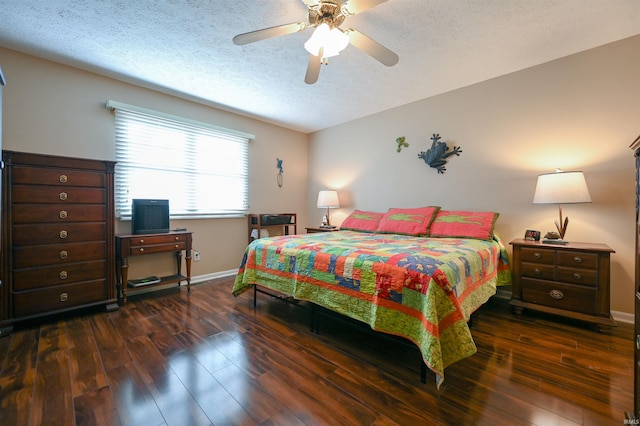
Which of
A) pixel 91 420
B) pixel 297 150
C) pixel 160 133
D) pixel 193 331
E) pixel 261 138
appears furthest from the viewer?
pixel 297 150

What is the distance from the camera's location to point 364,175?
429cm

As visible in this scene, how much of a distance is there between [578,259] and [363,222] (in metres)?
2.14

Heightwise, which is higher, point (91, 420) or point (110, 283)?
point (110, 283)

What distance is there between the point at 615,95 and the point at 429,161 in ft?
5.53

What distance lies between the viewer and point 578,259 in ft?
7.29

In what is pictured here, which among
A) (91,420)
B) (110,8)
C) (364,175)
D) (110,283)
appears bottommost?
(91,420)

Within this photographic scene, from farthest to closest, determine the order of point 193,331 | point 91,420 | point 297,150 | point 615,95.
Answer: point 297,150 → point 615,95 → point 193,331 → point 91,420

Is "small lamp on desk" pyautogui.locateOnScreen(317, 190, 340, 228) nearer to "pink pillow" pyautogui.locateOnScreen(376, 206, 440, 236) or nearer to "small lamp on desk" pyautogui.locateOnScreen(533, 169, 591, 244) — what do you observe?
"pink pillow" pyautogui.locateOnScreen(376, 206, 440, 236)

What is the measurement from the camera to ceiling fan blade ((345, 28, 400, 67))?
1.79 m

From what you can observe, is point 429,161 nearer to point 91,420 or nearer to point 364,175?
point 364,175

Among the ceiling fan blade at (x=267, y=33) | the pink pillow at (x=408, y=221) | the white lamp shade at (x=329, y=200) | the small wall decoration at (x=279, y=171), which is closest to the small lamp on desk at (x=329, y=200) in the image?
the white lamp shade at (x=329, y=200)

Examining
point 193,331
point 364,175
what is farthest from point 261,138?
point 193,331

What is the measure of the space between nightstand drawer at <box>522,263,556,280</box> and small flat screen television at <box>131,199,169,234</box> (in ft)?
12.6

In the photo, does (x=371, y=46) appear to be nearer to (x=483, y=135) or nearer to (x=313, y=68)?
(x=313, y=68)
